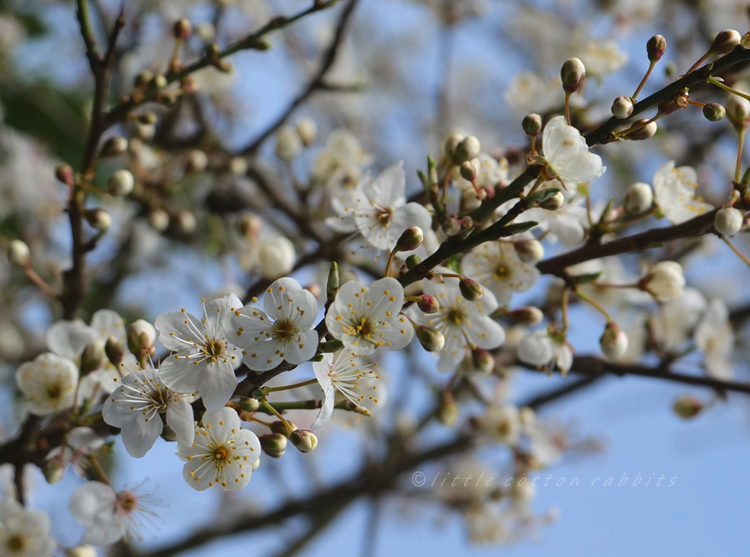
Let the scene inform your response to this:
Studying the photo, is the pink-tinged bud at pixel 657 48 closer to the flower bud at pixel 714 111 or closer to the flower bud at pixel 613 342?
the flower bud at pixel 714 111

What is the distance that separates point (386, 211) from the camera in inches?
50.6

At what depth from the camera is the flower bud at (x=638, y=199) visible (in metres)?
1.36

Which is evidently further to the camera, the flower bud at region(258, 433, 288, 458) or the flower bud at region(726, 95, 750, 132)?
the flower bud at region(726, 95, 750, 132)

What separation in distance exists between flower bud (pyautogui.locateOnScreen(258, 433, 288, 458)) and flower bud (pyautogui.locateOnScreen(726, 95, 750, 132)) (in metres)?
1.05

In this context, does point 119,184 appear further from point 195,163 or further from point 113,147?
point 195,163

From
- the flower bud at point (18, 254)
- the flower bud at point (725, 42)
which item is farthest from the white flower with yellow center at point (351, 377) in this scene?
the flower bud at point (18, 254)

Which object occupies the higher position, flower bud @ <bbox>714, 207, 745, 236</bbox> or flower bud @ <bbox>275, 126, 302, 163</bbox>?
flower bud @ <bbox>714, 207, 745, 236</bbox>

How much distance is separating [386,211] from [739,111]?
28.0 inches

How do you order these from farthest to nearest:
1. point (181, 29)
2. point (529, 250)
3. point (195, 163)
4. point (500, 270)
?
1. point (195, 163)
2. point (181, 29)
3. point (500, 270)
4. point (529, 250)

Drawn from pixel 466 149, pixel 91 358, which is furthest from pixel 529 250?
pixel 91 358

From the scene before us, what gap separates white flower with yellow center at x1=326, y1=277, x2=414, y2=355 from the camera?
39.7 inches

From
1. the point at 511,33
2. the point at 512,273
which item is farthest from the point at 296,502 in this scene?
the point at 511,33

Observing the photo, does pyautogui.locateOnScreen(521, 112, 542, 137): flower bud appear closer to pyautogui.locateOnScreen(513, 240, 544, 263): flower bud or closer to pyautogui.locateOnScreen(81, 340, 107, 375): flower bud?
pyautogui.locateOnScreen(513, 240, 544, 263): flower bud

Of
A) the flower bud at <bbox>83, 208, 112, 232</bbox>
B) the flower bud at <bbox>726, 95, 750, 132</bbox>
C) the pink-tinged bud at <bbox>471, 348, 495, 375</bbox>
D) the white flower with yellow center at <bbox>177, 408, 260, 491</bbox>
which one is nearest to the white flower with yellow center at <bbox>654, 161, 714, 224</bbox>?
the flower bud at <bbox>726, 95, 750, 132</bbox>
